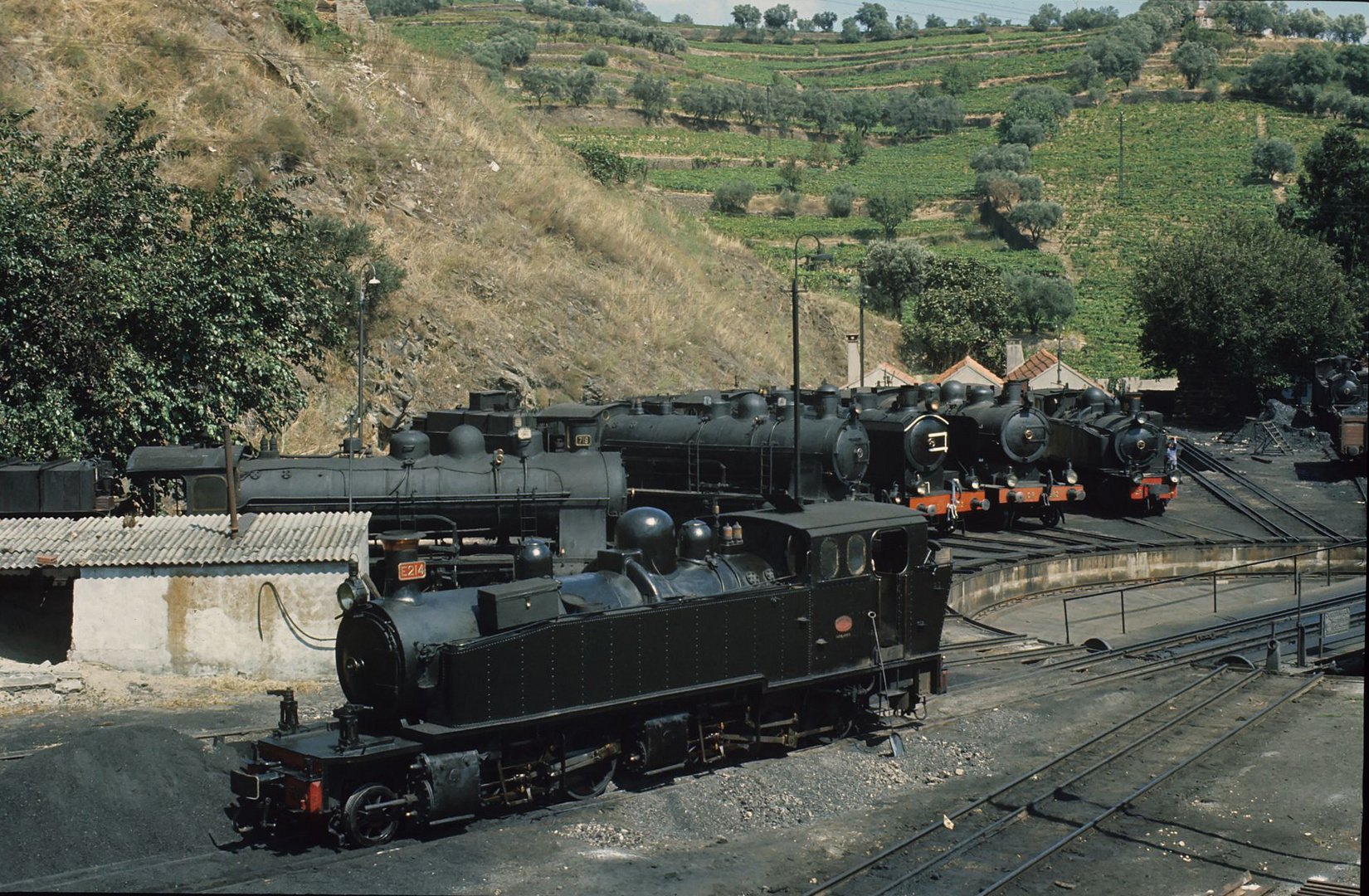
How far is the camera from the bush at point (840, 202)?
100125mm

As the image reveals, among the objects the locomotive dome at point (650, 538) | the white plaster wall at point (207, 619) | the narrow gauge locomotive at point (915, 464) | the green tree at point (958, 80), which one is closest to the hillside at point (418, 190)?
the narrow gauge locomotive at point (915, 464)

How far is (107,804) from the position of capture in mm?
11516

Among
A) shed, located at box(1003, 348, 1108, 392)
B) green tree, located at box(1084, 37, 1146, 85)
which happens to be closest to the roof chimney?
shed, located at box(1003, 348, 1108, 392)

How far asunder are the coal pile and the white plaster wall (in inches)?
194

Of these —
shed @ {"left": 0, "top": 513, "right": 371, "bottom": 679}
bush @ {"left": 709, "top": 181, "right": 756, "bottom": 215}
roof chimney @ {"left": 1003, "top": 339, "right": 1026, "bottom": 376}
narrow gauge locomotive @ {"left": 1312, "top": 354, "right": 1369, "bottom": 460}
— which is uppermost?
bush @ {"left": 709, "top": 181, "right": 756, "bottom": 215}

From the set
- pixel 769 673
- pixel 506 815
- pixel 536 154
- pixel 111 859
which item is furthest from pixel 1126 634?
pixel 536 154

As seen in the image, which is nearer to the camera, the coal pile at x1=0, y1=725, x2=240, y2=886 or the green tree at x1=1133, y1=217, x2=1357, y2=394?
the coal pile at x1=0, y1=725, x2=240, y2=886

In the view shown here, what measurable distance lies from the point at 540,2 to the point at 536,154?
11035 cm

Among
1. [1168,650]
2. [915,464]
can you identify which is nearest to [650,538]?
[1168,650]

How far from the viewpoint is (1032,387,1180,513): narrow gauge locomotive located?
34.1m

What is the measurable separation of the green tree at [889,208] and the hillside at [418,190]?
42732 mm

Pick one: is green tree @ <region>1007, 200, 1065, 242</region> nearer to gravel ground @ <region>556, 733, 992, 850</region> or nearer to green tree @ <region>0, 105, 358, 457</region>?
green tree @ <region>0, 105, 358, 457</region>

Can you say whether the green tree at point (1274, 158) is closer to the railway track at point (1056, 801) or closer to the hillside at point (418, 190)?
the hillside at point (418, 190)

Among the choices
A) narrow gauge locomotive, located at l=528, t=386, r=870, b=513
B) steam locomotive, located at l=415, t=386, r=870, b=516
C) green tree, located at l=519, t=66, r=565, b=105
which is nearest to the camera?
steam locomotive, located at l=415, t=386, r=870, b=516
